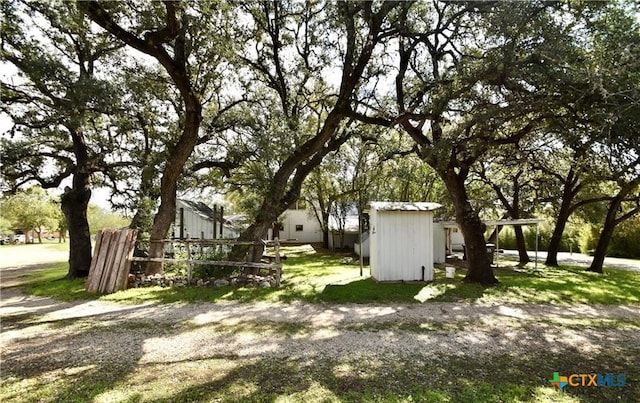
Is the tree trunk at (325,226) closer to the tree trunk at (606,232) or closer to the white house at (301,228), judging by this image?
the white house at (301,228)

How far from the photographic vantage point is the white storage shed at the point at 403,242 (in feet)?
36.5

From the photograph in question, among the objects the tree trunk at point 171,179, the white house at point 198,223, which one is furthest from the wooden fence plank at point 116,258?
the white house at point 198,223

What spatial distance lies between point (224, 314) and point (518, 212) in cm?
1582

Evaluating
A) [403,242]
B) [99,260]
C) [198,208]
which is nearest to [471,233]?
[403,242]

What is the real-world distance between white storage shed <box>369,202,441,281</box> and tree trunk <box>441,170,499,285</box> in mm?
747

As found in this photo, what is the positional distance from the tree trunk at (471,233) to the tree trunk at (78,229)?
1248 cm

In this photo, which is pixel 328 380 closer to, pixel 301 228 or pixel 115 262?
pixel 115 262

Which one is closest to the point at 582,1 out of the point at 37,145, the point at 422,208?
the point at 422,208

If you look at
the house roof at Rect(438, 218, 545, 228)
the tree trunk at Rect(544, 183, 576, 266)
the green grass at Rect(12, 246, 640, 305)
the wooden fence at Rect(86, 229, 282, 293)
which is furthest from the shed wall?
the tree trunk at Rect(544, 183, 576, 266)

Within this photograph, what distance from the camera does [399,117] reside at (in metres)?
9.40

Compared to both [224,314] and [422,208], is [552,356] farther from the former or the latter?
[422,208]

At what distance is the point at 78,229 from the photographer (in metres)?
12.5

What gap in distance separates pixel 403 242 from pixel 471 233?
2080 mm

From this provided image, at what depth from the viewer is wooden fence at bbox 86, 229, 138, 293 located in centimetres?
947
